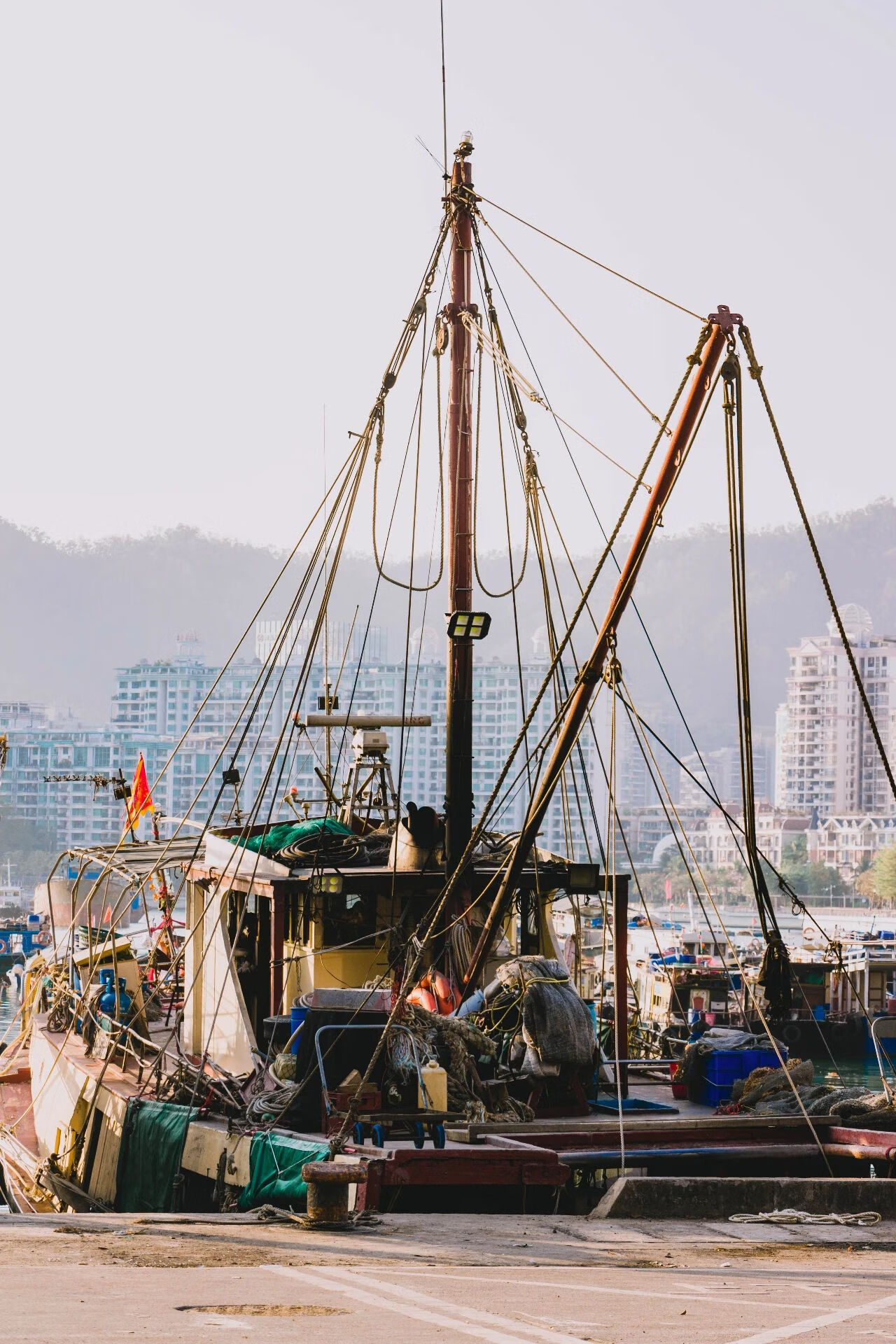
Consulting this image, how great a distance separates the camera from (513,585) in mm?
18859

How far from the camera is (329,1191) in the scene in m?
10.6

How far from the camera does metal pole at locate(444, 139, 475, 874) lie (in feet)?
58.5

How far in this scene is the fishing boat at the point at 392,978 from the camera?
1264cm

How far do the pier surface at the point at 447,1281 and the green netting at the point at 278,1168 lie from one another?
3.86ft

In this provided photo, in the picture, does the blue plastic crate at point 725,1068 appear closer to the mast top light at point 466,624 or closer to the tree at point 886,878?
the mast top light at point 466,624

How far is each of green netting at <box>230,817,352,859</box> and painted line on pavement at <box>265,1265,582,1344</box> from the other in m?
8.57

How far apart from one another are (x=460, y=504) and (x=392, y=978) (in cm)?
553

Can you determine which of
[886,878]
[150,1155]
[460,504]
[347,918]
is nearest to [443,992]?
[347,918]

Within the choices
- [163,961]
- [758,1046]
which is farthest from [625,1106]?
[163,961]

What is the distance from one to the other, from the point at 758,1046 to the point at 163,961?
13009 millimetres

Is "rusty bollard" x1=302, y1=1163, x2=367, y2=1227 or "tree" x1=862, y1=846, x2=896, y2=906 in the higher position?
"rusty bollard" x1=302, y1=1163, x2=367, y2=1227

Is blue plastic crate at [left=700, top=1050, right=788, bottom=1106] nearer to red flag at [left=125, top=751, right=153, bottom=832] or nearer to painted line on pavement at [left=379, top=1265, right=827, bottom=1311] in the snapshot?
painted line on pavement at [left=379, top=1265, right=827, bottom=1311]

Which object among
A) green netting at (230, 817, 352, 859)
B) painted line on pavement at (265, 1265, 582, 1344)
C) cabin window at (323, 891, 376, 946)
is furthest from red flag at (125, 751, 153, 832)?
painted line on pavement at (265, 1265, 582, 1344)

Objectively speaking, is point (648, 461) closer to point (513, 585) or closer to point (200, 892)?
point (513, 585)
